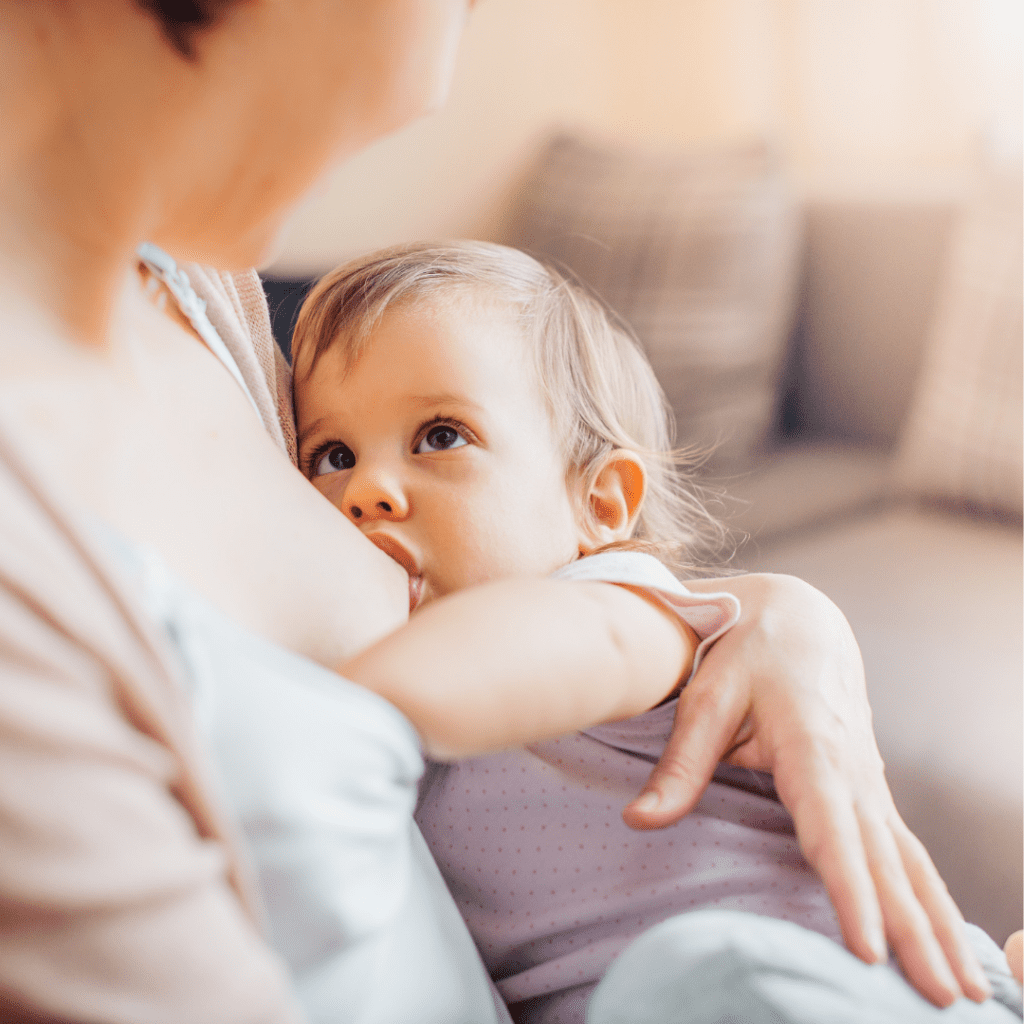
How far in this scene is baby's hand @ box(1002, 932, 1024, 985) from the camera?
447mm

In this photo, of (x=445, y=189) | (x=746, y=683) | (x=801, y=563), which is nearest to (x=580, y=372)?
(x=746, y=683)

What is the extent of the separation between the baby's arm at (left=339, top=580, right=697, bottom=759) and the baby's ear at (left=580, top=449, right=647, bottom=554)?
0.24 meters

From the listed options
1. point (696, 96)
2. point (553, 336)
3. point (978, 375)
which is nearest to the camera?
point (553, 336)

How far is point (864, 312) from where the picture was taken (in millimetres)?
1395

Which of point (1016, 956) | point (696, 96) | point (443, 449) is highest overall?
point (696, 96)

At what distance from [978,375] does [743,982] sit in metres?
0.94

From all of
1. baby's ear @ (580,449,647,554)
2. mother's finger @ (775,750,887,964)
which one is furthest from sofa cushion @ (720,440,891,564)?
mother's finger @ (775,750,887,964)

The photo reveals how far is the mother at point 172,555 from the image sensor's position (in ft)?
0.83

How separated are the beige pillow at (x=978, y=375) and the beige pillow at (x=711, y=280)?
283mm

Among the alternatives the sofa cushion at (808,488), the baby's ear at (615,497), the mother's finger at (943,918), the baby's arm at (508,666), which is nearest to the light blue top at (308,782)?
the baby's arm at (508,666)

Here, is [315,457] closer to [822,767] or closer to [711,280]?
[822,767]

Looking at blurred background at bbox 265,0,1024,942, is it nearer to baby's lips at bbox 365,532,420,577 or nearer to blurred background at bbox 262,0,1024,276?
blurred background at bbox 262,0,1024,276

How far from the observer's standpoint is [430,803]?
0.55 m

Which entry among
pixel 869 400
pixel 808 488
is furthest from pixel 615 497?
pixel 869 400
